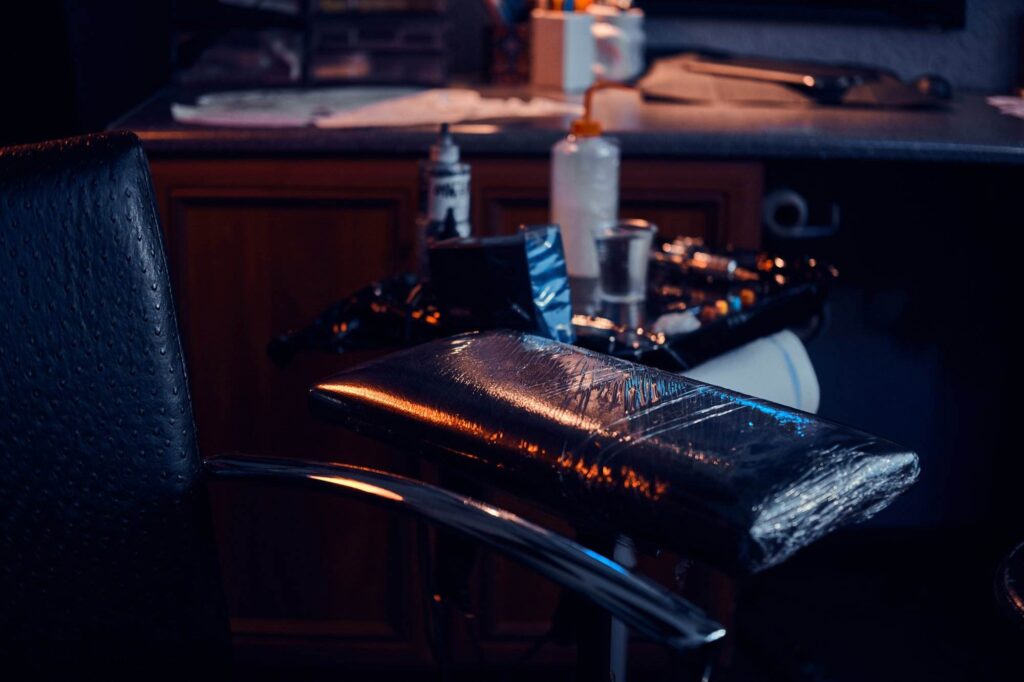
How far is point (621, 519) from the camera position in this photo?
601 mm

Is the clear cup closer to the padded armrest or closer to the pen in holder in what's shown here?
the padded armrest

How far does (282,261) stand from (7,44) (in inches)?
18.2

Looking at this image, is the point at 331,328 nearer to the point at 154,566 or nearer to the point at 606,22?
the point at 154,566

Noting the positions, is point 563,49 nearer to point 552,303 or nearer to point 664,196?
point 664,196

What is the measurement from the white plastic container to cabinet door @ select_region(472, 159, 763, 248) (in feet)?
0.85

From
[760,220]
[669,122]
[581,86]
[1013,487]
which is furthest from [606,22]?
[1013,487]

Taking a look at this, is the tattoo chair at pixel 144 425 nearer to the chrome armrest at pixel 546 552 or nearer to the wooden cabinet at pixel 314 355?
the chrome armrest at pixel 546 552

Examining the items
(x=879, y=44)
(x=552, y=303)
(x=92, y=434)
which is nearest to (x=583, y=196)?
(x=552, y=303)

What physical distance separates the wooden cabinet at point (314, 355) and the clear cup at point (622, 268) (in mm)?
354

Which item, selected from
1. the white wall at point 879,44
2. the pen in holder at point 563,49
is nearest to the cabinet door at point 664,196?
the pen in holder at point 563,49

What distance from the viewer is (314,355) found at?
5.26ft

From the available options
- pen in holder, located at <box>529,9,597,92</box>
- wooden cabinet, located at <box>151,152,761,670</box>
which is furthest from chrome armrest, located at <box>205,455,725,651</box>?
pen in holder, located at <box>529,9,597,92</box>

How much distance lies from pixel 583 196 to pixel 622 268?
5.1 inches

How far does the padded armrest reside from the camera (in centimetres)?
57
